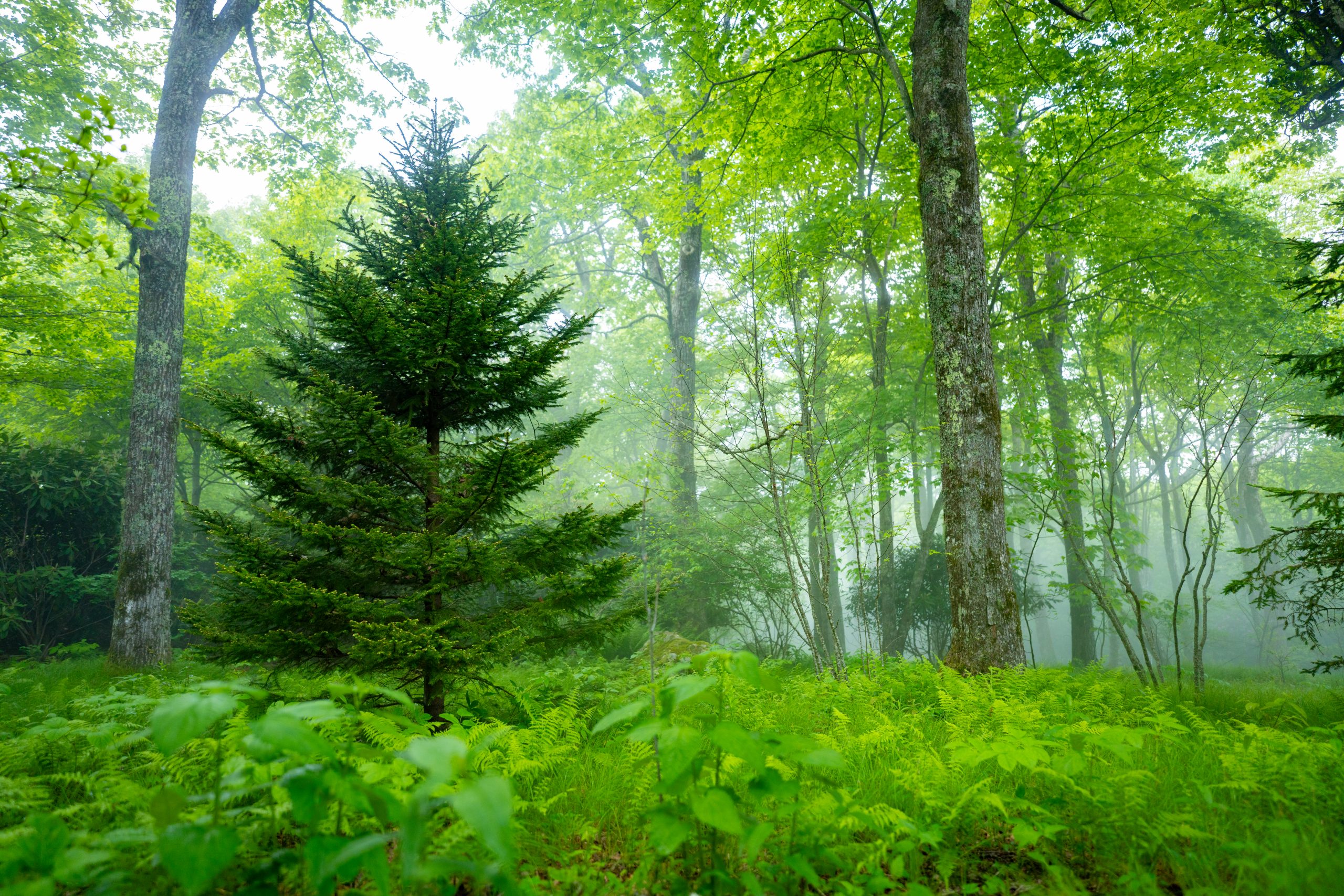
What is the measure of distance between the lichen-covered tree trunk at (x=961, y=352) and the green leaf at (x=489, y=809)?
4.55m

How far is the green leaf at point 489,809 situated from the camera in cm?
96

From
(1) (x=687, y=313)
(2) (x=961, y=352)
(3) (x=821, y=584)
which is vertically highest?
(1) (x=687, y=313)

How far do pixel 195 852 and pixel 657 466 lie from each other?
431 inches

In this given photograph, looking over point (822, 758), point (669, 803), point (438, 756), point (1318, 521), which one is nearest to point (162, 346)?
point (669, 803)

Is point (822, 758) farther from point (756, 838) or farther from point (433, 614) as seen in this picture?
point (433, 614)

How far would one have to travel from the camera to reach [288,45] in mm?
11336

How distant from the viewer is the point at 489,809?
3.31 ft

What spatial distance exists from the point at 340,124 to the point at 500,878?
48.0 feet

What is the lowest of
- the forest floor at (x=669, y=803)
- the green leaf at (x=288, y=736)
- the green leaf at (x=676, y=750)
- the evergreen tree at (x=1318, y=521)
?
the forest floor at (x=669, y=803)

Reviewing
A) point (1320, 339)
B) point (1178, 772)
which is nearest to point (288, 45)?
point (1178, 772)

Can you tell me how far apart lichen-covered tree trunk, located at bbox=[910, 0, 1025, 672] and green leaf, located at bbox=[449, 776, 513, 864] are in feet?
14.9

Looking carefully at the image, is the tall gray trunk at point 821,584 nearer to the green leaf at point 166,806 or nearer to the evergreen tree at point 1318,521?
the evergreen tree at point 1318,521

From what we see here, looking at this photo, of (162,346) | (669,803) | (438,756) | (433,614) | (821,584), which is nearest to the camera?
(438,756)

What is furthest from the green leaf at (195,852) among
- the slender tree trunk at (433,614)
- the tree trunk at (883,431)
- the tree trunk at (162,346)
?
the tree trunk at (883,431)
